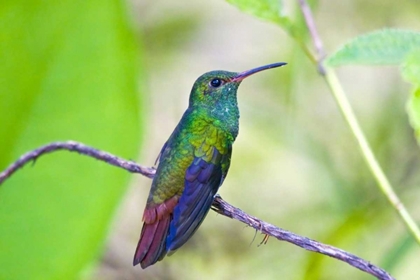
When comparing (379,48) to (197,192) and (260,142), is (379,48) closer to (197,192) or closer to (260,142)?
(197,192)

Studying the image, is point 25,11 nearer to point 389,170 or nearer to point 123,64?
point 123,64

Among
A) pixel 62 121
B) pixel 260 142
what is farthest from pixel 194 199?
pixel 260 142

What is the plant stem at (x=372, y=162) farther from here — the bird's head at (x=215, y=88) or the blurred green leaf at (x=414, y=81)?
the blurred green leaf at (x=414, y=81)

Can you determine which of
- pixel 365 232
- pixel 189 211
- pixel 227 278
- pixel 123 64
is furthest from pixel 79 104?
pixel 227 278

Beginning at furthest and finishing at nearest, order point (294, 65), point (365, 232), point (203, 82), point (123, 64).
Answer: point (365, 232) < point (294, 65) < point (123, 64) < point (203, 82)

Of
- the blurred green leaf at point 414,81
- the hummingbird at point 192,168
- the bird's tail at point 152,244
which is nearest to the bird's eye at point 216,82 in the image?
the hummingbird at point 192,168

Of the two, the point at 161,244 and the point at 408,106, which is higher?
the point at 408,106
